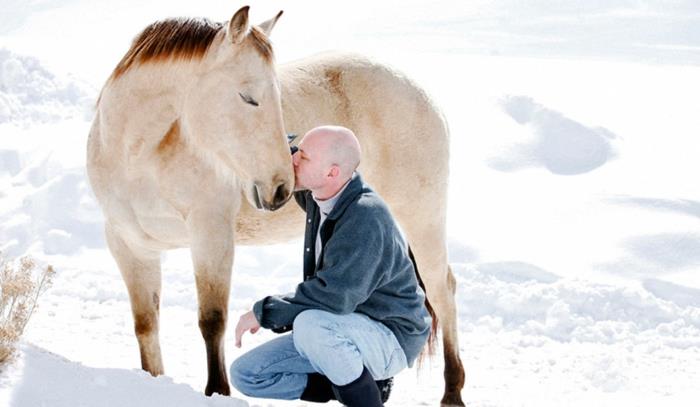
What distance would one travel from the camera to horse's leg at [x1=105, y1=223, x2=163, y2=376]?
4.24m

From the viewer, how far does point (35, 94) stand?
41.0 feet

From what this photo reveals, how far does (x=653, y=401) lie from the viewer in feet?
16.9

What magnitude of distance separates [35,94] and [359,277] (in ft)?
35.6

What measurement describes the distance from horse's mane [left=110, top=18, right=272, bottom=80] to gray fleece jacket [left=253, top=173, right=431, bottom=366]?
957mm

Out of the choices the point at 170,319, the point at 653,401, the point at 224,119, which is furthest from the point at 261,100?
the point at 170,319

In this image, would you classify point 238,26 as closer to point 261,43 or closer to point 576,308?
point 261,43

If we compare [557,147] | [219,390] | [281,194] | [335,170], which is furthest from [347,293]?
[557,147]

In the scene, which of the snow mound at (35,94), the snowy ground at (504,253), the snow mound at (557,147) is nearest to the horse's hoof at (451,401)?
the snowy ground at (504,253)

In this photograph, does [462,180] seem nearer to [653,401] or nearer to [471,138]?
[471,138]

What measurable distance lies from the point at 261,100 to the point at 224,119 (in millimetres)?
176

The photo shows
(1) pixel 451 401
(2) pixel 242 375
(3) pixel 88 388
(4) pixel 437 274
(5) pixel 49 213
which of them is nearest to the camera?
(3) pixel 88 388

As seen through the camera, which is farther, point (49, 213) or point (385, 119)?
point (49, 213)

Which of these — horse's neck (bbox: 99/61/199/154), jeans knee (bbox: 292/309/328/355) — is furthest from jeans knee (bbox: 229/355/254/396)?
horse's neck (bbox: 99/61/199/154)

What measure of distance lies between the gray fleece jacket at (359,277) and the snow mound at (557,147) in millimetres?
8170
